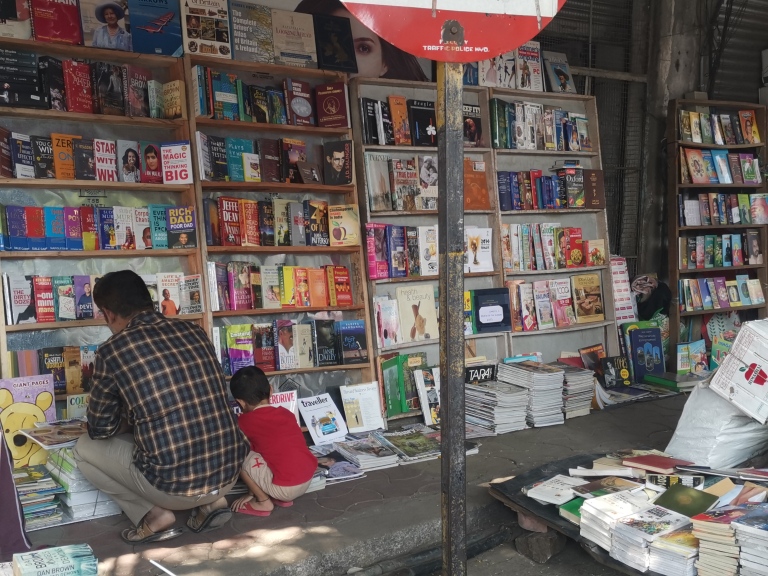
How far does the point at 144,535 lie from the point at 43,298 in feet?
5.20

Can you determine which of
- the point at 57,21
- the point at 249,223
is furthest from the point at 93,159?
the point at 249,223

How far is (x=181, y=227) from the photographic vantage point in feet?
15.2

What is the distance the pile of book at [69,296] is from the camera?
13.8ft

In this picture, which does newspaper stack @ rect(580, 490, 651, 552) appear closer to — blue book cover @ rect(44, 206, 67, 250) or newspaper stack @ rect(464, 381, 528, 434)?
newspaper stack @ rect(464, 381, 528, 434)

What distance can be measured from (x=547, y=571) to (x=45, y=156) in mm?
3414

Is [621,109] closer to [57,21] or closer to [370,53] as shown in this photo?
[370,53]

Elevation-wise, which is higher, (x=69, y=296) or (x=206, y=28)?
(x=206, y=28)

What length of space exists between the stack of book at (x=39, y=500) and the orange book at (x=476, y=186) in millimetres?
3307

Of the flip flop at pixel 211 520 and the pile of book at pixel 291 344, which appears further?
the pile of book at pixel 291 344

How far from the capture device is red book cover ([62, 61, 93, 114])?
4.36m

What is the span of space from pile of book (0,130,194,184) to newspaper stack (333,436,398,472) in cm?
185

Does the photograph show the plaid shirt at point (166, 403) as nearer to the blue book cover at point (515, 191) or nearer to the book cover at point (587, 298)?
the blue book cover at point (515, 191)

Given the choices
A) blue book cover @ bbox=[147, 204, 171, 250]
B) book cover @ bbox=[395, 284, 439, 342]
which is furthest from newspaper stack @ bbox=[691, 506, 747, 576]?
blue book cover @ bbox=[147, 204, 171, 250]

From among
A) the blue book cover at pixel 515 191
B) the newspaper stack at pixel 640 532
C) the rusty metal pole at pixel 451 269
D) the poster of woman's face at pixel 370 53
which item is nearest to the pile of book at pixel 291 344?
the blue book cover at pixel 515 191
